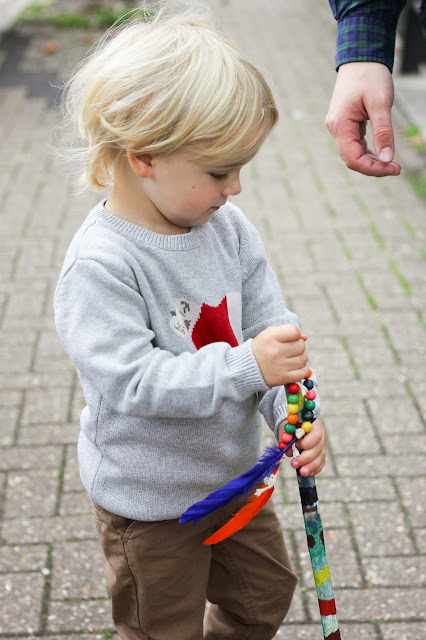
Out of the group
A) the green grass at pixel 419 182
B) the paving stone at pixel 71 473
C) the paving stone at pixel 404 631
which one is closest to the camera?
the paving stone at pixel 404 631

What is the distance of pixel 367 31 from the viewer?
2230 mm

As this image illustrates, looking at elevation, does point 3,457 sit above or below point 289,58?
above

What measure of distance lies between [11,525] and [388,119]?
1.88m

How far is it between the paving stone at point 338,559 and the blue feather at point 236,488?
1164mm

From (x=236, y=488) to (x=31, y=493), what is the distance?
164 cm

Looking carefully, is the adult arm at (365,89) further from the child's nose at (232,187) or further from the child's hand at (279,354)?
the child's hand at (279,354)

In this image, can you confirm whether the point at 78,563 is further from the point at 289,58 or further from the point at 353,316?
the point at 289,58

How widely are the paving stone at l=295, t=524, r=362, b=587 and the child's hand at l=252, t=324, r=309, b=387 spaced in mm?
1337

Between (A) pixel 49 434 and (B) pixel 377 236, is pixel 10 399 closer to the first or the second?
(A) pixel 49 434

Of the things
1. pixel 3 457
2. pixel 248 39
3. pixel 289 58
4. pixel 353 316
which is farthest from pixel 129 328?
pixel 248 39


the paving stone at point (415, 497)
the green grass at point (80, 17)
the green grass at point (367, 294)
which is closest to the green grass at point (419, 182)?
the green grass at point (367, 294)

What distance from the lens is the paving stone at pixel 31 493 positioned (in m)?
2.98

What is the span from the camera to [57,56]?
8852mm

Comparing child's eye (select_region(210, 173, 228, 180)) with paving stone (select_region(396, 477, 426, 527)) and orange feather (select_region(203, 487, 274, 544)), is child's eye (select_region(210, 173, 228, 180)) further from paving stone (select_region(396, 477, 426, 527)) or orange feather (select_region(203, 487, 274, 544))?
paving stone (select_region(396, 477, 426, 527))
